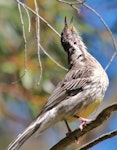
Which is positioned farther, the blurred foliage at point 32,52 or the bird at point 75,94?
the blurred foliage at point 32,52

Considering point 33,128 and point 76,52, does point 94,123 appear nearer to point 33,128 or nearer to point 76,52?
point 33,128

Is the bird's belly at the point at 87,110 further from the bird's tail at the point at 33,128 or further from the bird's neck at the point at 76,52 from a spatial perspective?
the bird's neck at the point at 76,52

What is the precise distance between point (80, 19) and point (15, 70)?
0.83 metres

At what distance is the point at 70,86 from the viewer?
4324 mm

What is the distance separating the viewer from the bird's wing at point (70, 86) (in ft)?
13.6

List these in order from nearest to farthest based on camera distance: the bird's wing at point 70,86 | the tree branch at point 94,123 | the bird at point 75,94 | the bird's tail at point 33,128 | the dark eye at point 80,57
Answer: the tree branch at point 94,123, the bird's tail at point 33,128, the bird at point 75,94, the bird's wing at point 70,86, the dark eye at point 80,57

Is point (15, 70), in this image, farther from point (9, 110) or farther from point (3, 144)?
point (3, 144)

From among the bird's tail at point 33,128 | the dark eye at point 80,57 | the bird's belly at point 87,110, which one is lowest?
the bird's tail at point 33,128

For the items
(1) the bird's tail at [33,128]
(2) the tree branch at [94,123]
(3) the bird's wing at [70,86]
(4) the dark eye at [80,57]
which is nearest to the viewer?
(2) the tree branch at [94,123]

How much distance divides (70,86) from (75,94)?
8cm

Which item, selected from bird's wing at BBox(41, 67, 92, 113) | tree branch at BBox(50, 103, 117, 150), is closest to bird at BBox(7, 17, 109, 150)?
bird's wing at BBox(41, 67, 92, 113)

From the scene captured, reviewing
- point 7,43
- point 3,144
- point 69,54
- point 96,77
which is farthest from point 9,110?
point 96,77

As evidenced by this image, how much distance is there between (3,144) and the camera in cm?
668

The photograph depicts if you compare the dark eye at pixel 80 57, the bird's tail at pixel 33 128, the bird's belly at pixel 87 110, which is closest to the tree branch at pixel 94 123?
the bird's tail at pixel 33 128
